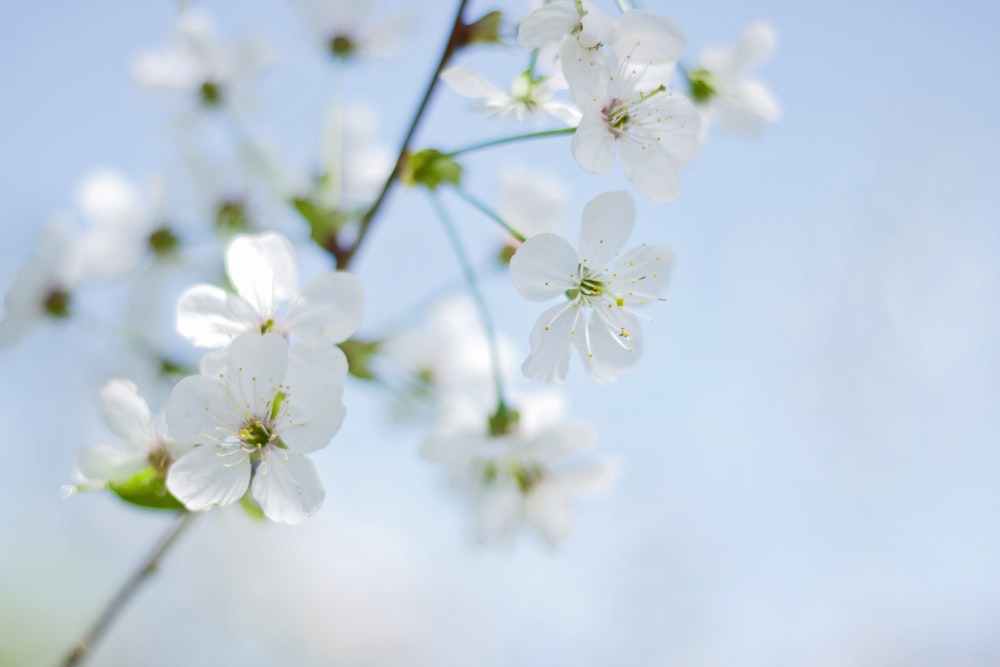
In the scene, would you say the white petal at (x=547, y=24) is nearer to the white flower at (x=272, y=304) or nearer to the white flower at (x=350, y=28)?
the white flower at (x=272, y=304)

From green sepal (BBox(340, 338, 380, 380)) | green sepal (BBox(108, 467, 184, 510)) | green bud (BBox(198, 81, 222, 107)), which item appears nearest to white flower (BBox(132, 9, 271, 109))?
green bud (BBox(198, 81, 222, 107))

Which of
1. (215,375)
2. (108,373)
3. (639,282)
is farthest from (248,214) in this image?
(639,282)

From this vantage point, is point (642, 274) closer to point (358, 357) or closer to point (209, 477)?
point (358, 357)

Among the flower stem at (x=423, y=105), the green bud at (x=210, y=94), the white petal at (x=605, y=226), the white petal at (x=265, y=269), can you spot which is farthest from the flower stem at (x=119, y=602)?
the green bud at (x=210, y=94)

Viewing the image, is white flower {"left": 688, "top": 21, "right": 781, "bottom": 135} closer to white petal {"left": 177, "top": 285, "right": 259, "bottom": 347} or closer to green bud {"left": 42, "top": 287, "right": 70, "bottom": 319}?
white petal {"left": 177, "top": 285, "right": 259, "bottom": 347}

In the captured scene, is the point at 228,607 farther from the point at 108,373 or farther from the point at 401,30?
the point at 401,30
